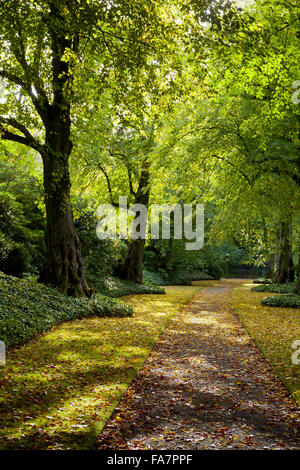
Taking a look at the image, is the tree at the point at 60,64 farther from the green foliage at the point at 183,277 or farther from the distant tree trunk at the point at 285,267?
the green foliage at the point at 183,277

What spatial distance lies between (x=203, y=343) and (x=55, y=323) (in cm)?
372

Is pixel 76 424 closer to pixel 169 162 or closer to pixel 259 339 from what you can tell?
pixel 259 339

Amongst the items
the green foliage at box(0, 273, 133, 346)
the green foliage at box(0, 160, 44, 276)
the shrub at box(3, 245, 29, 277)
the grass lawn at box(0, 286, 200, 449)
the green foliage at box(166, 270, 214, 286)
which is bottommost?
the green foliage at box(166, 270, 214, 286)

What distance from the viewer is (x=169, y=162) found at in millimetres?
15547

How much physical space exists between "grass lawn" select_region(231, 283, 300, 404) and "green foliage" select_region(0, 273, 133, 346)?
172 inches

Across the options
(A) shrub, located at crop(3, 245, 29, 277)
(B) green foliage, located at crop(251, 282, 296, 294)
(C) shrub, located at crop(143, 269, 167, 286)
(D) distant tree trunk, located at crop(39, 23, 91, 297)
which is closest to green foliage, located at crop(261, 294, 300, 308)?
(B) green foliage, located at crop(251, 282, 296, 294)

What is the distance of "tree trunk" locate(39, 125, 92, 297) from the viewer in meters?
12.0

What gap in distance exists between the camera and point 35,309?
30.8ft

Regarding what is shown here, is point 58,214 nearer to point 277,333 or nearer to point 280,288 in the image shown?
point 277,333

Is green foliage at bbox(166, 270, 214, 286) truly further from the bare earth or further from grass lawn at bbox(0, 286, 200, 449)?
the bare earth

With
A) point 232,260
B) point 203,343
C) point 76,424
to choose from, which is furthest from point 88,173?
point 232,260

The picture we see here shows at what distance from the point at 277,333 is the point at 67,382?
6.68m

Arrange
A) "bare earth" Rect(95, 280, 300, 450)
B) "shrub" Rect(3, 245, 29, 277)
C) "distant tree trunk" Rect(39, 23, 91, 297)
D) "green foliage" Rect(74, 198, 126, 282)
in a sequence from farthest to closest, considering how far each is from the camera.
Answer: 1. "green foliage" Rect(74, 198, 126, 282)
2. "shrub" Rect(3, 245, 29, 277)
3. "distant tree trunk" Rect(39, 23, 91, 297)
4. "bare earth" Rect(95, 280, 300, 450)

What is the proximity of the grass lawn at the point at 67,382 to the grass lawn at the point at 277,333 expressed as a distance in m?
2.53
